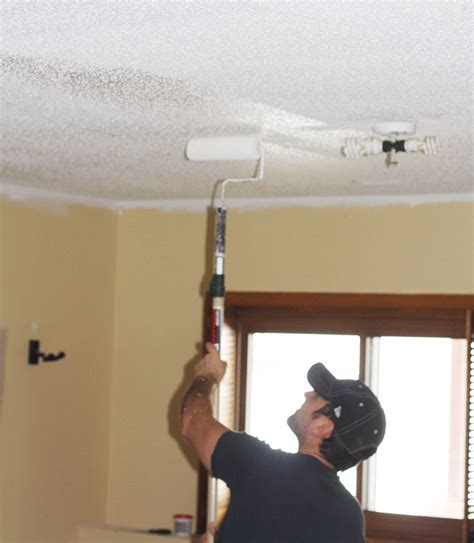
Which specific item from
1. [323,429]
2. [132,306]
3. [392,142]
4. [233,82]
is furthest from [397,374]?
[233,82]

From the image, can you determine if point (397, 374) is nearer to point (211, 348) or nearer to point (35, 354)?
point (35, 354)

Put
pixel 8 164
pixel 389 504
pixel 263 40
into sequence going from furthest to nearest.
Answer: pixel 389 504 → pixel 8 164 → pixel 263 40

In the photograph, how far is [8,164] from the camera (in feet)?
11.9

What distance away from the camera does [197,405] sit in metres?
2.41

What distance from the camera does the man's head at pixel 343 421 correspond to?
7.57ft

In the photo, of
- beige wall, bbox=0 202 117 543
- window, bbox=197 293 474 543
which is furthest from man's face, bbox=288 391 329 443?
beige wall, bbox=0 202 117 543

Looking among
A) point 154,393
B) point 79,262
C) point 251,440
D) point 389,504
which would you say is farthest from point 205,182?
point 251,440

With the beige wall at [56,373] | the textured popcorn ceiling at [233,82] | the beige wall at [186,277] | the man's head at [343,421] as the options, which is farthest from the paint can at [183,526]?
the man's head at [343,421]

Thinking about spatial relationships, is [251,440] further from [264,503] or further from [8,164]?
[8,164]

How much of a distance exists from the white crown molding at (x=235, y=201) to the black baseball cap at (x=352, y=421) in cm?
192

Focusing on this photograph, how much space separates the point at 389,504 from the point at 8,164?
2218mm

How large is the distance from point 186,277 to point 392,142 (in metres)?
2.11

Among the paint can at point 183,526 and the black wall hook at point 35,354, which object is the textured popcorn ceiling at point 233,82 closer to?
the black wall hook at point 35,354

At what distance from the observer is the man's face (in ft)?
7.73
